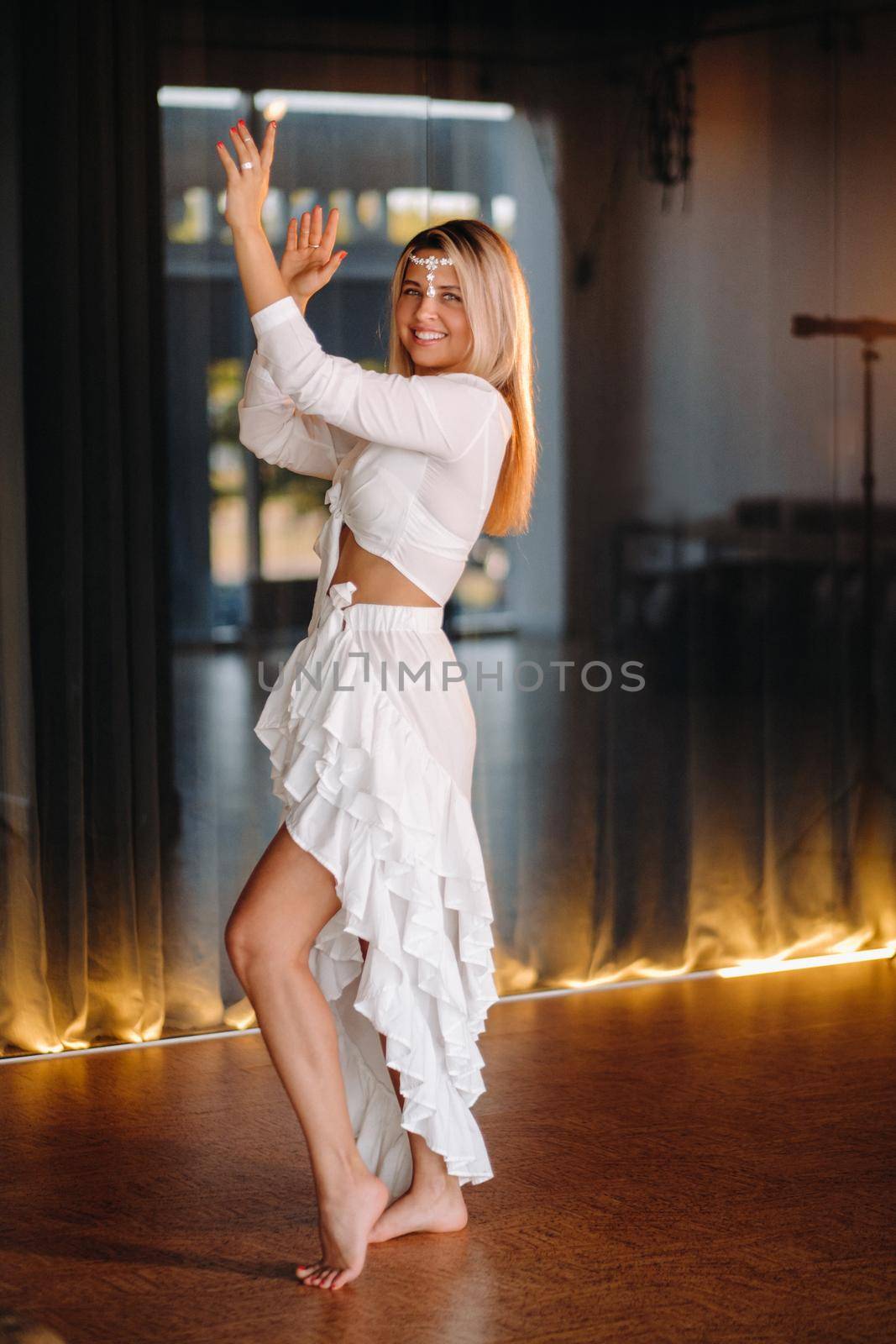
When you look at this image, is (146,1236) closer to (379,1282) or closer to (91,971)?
(379,1282)

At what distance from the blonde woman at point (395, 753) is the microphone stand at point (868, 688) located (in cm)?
200

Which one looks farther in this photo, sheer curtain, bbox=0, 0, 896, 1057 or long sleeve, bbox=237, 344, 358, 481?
sheer curtain, bbox=0, 0, 896, 1057

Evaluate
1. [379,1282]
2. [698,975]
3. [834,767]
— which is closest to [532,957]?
[698,975]

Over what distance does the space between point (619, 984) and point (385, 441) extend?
2.12 m

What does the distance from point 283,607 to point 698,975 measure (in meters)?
1.46

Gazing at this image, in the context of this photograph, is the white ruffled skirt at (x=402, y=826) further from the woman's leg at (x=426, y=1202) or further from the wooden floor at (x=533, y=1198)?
the wooden floor at (x=533, y=1198)

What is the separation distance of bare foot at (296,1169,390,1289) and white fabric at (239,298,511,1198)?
0.14 m

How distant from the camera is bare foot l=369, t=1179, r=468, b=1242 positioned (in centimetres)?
237

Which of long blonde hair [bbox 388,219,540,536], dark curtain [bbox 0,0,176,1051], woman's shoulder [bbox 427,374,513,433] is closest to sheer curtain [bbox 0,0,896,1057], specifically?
dark curtain [bbox 0,0,176,1051]

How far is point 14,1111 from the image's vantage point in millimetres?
2934

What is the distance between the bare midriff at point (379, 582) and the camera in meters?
2.30

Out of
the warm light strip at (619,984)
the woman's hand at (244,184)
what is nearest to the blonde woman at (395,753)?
the woman's hand at (244,184)

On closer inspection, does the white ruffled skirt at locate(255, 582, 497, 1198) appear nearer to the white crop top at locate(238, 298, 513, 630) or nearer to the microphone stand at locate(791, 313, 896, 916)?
the white crop top at locate(238, 298, 513, 630)

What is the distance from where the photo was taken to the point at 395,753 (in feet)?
7.30
